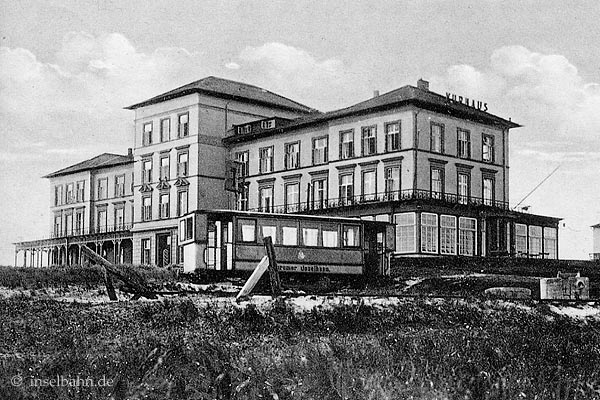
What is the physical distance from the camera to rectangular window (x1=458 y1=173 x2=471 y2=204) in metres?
49.4

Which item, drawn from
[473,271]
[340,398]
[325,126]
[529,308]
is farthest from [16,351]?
[325,126]

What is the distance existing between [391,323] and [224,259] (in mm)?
11967

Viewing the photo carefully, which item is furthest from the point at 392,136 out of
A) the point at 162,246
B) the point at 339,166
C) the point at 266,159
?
the point at 162,246

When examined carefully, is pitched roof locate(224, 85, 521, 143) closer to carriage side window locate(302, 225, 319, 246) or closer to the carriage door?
carriage side window locate(302, 225, 319, 246)

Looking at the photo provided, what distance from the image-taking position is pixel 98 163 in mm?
68375

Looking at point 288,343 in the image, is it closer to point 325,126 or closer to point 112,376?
point 112,376

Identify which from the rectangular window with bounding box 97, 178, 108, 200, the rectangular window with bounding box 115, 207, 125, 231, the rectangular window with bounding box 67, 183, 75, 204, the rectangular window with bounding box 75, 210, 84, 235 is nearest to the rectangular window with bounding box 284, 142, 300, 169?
the rectangular window with bounding box 115, 207, 125, 231

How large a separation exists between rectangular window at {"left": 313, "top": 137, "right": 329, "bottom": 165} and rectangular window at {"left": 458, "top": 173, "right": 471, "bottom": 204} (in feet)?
26.3

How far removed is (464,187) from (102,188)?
3120cm

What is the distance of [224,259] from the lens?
2597 cm

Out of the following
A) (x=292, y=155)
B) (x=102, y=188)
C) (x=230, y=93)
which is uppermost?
(x=230, y=93)

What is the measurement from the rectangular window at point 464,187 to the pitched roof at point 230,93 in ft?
49.0

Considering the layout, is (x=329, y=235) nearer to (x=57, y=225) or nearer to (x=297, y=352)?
(x=297, y=352)

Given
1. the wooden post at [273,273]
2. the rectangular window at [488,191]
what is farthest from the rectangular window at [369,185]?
the wooden post at [273,273]
